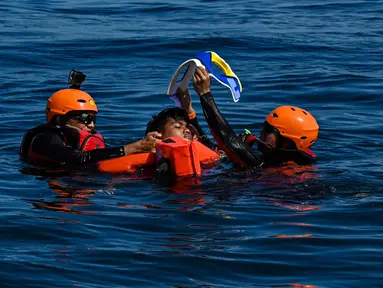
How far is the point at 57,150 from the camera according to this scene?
38.1 feet

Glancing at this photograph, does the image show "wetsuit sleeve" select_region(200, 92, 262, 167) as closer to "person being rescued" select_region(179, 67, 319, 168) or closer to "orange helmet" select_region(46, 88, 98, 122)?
"person being rescued" select_region(179, 67, 319, 168)

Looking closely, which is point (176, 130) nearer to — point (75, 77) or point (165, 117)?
point (165, 117)

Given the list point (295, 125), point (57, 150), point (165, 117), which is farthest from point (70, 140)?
point (295, 125)

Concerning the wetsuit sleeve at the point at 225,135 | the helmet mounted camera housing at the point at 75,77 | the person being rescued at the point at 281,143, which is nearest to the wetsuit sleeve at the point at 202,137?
the person being rescued at the point at 281,143

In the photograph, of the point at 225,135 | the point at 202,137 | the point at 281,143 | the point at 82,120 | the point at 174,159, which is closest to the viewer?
the point at 174,159

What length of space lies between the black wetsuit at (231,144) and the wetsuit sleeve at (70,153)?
3.96ft

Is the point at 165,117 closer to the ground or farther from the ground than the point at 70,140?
farther from the ground

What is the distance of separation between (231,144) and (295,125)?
0.93 metres

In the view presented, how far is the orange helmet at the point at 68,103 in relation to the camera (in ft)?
39.5

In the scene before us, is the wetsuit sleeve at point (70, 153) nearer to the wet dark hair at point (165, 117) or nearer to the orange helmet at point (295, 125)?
the wet dark hair at point (165, 117)

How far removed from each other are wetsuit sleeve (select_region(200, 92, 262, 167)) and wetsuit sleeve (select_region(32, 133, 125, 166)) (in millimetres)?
1201

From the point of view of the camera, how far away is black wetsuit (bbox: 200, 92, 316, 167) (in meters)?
11.1

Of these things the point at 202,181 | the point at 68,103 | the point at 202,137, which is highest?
the point at 68,103

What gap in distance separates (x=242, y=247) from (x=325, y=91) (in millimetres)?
9528
